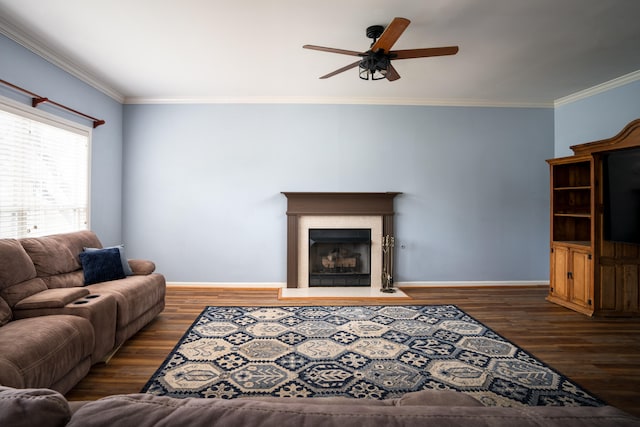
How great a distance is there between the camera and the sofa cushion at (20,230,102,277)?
296 cm

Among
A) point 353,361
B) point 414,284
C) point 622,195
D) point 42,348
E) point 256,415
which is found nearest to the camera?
point 256,415

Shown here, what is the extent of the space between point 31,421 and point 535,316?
4.45 m

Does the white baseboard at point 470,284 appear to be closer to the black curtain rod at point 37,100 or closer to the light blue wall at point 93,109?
the light blue wall at point 93,109

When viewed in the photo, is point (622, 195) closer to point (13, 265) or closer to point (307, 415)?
point (307, 415)

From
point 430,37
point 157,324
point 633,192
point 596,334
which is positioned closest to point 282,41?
point 430,37

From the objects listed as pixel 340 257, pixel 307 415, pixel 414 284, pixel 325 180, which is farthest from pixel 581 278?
pixel 307 415

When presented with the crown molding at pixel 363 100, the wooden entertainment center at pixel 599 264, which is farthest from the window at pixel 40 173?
the wooden entertainment center at pixel 599 264

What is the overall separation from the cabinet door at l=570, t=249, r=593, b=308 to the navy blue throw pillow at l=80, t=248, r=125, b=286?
16.7ft

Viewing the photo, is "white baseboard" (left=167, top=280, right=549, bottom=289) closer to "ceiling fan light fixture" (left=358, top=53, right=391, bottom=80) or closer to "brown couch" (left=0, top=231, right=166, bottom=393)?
"brown couch" (left=0, top=231, right=166, bottom=393)

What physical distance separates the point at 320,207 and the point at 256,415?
14.8 ft

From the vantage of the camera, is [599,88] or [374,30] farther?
[599,88]

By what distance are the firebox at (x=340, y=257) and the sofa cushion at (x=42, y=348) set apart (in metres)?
3.17

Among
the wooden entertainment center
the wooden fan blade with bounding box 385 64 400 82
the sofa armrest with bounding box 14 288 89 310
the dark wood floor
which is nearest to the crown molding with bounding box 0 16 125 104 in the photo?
the sofa armrest with bounding box 14 288 89 310

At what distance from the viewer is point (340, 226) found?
521 cm
